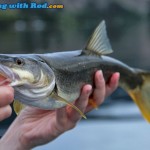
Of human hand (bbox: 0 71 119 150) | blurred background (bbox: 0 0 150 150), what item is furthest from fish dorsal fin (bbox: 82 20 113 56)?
blurred background (bbox: 0 0 150 150)

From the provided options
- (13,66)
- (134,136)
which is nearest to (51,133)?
(13,66)

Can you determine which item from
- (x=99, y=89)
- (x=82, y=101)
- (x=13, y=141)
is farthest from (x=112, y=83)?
(x=13, y=141)

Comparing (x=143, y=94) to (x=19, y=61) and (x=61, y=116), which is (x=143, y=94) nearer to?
(x=61, y=116)

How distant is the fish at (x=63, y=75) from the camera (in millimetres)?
2062

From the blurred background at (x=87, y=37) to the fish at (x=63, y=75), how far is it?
3.42 feet

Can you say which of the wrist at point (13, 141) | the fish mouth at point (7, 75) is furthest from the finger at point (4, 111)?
the wrist at point (13, 141)

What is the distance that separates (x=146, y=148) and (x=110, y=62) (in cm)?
187

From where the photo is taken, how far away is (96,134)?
4902 millimetres

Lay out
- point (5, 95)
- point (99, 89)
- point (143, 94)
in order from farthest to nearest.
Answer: point (143, 94)
point (99, 89)
point (5, 95)

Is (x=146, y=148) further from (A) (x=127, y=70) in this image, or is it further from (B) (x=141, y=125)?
(A) (x=127, y=70)

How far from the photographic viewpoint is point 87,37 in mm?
28125

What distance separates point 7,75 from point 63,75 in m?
0.47

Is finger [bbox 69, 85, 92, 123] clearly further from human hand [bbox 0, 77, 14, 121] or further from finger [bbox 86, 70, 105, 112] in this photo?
human hand [bbox 0, 77, 14, 121]

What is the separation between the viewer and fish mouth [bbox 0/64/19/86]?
6.34ft
